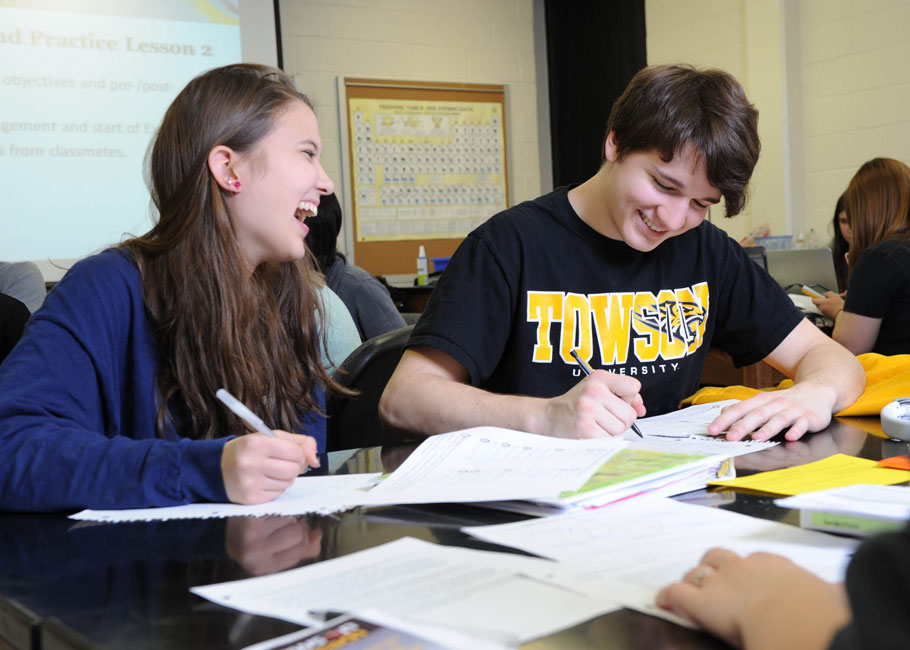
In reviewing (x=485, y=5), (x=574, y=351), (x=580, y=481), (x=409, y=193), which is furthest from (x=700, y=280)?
(x=485, y=5)

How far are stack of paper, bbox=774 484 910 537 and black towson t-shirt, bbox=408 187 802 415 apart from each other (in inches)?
27.0

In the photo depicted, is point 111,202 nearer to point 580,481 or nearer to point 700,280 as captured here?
point 700,280

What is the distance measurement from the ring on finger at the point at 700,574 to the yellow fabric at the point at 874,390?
2.90 ft

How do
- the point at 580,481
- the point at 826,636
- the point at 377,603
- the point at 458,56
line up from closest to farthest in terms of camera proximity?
the point at 826,636
the point at 377,603
the point at 580,481
the point at 458,56

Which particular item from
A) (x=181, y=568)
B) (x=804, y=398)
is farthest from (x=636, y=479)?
(x=804, y=398)

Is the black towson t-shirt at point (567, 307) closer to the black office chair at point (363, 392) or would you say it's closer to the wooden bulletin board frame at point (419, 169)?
the black office chair at point (363, 392)

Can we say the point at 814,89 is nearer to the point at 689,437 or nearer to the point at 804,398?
the point at 804,398

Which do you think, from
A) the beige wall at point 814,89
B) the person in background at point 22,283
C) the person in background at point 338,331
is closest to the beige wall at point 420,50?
the beige wall at point 814,89

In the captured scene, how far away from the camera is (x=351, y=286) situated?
2.53m

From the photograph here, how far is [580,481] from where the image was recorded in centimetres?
84

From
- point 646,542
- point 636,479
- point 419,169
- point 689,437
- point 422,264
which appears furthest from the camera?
point 419,169

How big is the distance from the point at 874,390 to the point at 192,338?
1.02m

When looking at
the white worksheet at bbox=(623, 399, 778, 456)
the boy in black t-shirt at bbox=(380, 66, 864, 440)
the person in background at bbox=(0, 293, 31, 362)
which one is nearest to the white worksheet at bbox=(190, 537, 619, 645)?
the white worksheet at bbox=(623, 399, 778, 456)

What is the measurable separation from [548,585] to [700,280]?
3.58 feet
